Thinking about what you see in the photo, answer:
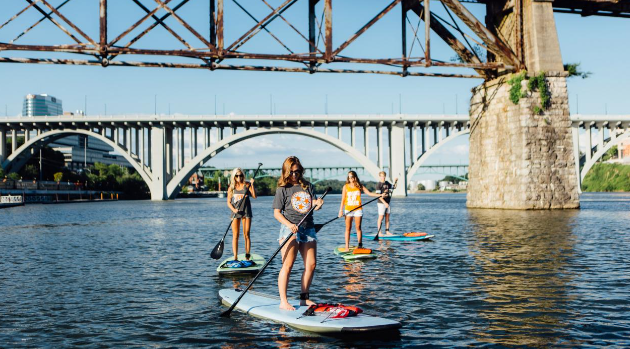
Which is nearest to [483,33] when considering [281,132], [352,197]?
[352,197]

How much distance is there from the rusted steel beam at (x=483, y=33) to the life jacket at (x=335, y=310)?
23.4 meters

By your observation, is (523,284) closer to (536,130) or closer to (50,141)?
(536,130)

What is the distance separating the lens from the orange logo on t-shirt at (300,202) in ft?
27.7

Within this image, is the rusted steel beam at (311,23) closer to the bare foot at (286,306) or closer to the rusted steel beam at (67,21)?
Answer: the rusted steel beam at (67,21)

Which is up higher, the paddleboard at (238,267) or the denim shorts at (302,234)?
the denim shorts at (302,234)

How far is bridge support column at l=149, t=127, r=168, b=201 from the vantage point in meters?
95.8

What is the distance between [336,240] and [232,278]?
9225 millimetres

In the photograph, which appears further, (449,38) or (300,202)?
(449,38)

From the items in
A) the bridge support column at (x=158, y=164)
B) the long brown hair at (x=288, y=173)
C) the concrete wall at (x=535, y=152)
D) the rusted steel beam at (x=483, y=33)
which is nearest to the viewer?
the long brown hair at (x=288, y=173)

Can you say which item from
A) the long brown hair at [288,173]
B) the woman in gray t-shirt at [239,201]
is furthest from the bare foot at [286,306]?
the woman in gray t-shirt at [239,201]

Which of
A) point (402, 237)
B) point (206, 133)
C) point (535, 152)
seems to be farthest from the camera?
point (206, 133)

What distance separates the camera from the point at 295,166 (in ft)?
27.7

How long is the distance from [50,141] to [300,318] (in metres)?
101

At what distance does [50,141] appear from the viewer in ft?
327
